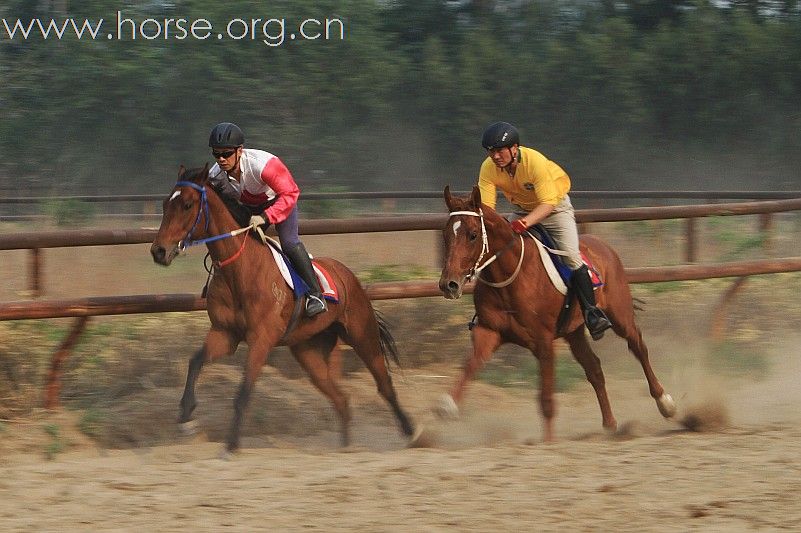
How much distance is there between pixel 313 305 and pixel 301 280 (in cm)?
21

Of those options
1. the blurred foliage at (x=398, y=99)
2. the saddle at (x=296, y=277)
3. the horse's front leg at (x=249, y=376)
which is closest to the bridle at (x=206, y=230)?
the saddle at (x=296, y=277)

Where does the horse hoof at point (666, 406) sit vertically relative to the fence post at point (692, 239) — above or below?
below

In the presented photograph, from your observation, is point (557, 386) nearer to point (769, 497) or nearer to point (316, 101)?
point (769, 497)

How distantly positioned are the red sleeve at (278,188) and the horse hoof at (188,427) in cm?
137

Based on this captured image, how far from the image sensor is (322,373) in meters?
8.12

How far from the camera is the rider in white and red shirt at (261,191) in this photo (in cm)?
757

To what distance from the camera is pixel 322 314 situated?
789 centimetres

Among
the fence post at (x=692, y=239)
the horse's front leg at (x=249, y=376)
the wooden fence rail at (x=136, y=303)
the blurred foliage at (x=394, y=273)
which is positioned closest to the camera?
the horse's front leg at (x=249, y=376)

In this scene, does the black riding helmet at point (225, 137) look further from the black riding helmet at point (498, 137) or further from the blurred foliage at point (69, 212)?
the blurred foliage at point (69, 212)

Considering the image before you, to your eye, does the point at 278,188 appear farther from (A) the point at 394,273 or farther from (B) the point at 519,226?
(A) the point at 394,273

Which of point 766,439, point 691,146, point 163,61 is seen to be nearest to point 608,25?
point 691,146

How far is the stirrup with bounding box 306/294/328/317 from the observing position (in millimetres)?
7652

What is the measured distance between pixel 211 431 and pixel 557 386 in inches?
125

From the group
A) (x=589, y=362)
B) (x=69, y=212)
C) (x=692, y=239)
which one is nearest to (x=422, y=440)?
(x=589, y=362)
